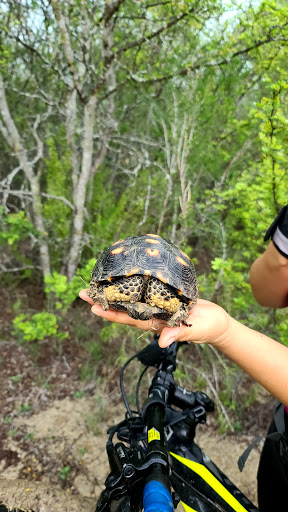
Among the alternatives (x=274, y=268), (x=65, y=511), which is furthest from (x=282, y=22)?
(x=65, y=511)

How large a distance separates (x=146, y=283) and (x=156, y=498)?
877 mm

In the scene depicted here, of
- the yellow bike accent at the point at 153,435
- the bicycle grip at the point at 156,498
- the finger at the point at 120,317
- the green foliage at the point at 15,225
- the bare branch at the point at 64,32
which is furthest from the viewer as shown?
the green foliage at the point at 15,225

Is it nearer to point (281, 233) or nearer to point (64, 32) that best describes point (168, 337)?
point (281, 233)

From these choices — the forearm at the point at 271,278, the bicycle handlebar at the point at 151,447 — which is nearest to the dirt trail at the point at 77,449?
the bicycle handlebar at the point at 151,447

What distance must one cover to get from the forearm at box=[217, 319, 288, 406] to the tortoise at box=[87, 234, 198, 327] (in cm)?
26

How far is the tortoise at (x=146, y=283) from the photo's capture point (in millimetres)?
1409

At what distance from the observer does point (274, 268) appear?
182 centimetres

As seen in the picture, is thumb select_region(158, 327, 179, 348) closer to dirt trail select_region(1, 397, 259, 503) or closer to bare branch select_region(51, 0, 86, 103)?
dirt trail select_region(1, 397, 259, 503)

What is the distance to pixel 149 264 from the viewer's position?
1.44 m

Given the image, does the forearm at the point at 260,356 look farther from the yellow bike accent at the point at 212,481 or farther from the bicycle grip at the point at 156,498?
Result: the bicycle grip at the point at 156,498

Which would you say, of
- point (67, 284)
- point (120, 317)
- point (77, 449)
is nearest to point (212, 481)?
point (120, 317)

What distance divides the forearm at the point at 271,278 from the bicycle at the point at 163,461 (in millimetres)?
735

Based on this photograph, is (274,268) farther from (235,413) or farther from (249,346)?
(235,413)

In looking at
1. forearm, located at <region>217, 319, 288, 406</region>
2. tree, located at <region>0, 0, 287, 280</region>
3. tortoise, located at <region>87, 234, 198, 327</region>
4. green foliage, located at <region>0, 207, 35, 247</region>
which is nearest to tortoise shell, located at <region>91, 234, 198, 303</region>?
tortoise, located at <region>87, 234, 198, 327</region>
